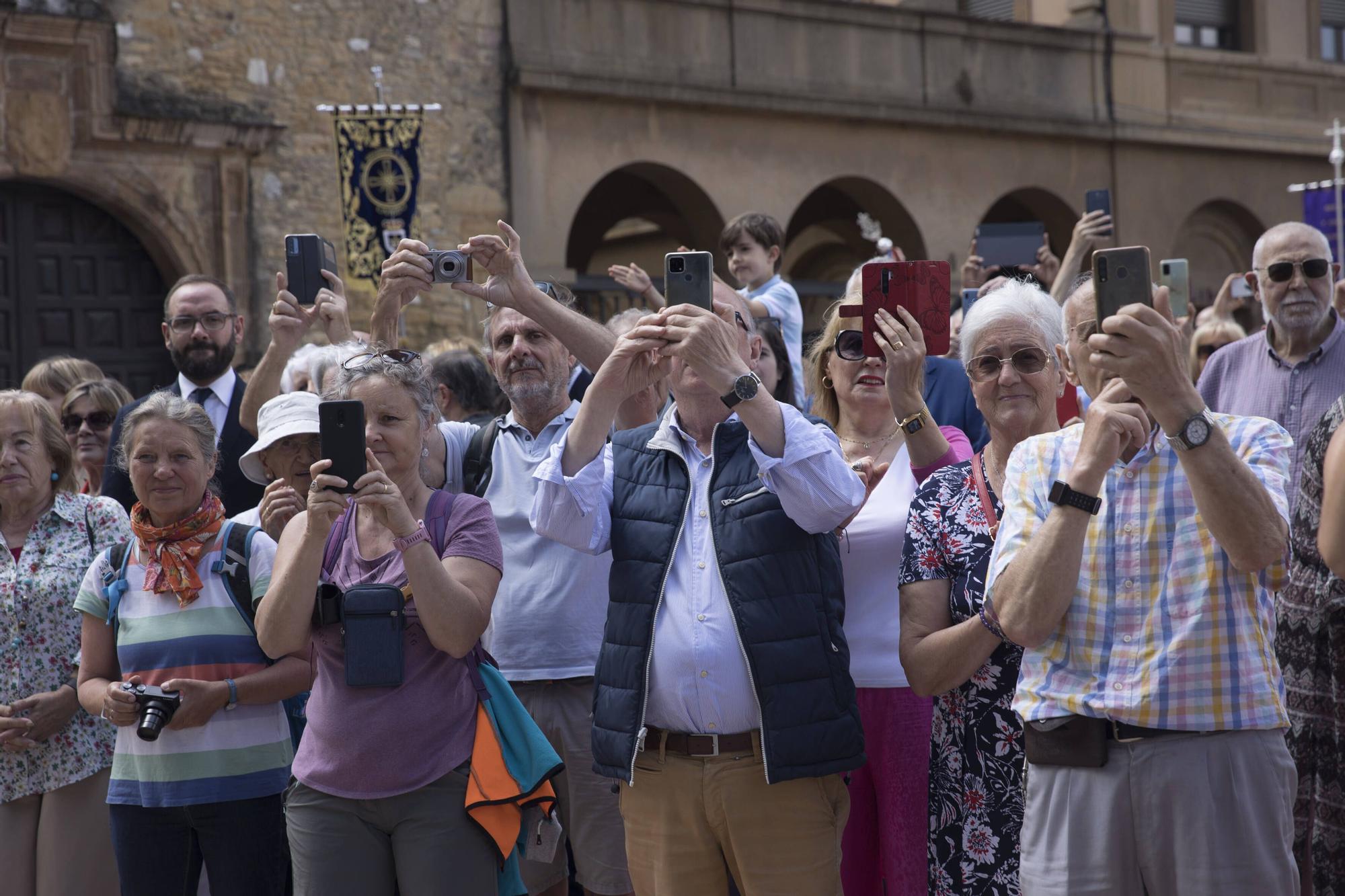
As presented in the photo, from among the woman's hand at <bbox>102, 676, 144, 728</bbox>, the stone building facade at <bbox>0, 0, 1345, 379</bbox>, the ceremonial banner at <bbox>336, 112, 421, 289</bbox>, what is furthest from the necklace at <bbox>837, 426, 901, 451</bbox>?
the stone building facade at <bbox>0, 0, 1345, 379</bbox>

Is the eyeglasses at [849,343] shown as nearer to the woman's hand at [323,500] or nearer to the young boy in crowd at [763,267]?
the woman's hand at [323,500]

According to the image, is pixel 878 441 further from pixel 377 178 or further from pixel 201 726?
pixel 377 178

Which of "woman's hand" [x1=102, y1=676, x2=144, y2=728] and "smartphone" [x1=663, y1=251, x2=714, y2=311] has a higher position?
"smartphone" [x1=663, y1=251, x2=714, y2=311]

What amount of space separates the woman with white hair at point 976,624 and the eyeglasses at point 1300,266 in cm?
302

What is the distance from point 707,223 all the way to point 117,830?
12354mm

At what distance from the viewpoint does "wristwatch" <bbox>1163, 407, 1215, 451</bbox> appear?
282 cm

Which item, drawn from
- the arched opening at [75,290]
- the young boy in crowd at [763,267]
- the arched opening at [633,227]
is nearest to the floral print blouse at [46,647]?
the young boy in crowd at [763,267]

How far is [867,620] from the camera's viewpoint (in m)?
4.12

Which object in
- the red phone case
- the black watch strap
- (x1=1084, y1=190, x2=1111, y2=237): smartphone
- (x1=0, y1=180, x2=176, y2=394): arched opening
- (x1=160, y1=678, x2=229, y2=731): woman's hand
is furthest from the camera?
(x1=0, y1=180, x2=176, y2=394): arched opening

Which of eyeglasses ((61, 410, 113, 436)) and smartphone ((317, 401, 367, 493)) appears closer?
smartphone ((317, 401, 367, 493))

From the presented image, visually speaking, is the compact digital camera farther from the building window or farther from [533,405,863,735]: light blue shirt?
the building window

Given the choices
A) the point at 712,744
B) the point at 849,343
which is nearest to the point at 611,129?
the point at 849,343

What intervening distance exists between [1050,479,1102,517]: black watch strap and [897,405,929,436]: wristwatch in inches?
43.3

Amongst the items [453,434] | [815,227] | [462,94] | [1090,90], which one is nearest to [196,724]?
[453,434]
